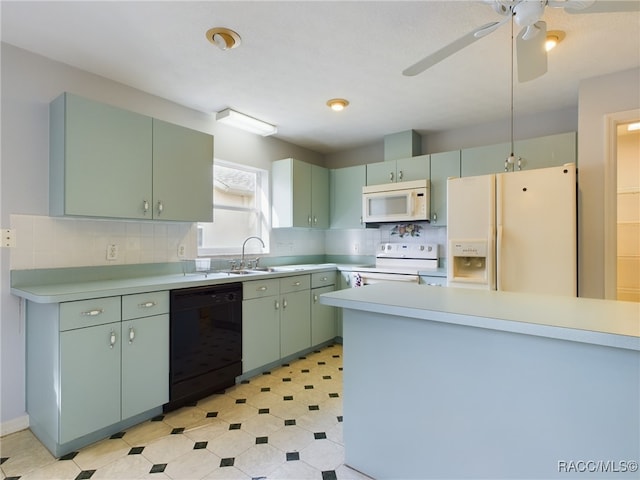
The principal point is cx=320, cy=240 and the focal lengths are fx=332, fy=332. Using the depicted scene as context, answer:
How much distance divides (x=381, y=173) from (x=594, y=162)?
1931mm

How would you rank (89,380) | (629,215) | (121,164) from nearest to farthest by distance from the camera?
(89,380) < (121,164) < (629,215)

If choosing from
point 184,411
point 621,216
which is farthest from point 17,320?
point 621,216

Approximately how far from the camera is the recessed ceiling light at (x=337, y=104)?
9.68 ft

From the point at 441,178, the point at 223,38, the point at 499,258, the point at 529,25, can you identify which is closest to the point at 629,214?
the point at 441,178

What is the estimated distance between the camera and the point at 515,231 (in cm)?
252

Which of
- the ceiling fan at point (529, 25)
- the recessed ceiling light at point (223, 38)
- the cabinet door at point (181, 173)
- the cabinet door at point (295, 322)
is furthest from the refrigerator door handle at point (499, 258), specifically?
the cabinet door at point (181, 173)

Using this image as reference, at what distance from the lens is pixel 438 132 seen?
3.88 metres

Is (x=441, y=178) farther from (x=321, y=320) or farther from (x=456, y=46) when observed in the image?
(x=456, y=46)

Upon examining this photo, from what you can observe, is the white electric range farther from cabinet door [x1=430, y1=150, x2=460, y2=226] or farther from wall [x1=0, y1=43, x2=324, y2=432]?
wall [x1=0, y1=43, x2=324, y2=432]

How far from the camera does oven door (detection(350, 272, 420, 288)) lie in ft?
11.0

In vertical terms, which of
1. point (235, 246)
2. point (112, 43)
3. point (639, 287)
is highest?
point (112, 43)

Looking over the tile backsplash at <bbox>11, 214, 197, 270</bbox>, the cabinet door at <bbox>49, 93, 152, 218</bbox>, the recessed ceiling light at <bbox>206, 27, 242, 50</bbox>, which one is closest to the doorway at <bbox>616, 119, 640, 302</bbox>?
the recessed ceiling light at <bbox>206, 27, 242, 50</bbox>

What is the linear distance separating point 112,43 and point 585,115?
344 centimetres

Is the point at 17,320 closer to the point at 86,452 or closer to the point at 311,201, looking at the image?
the point at 86,452
